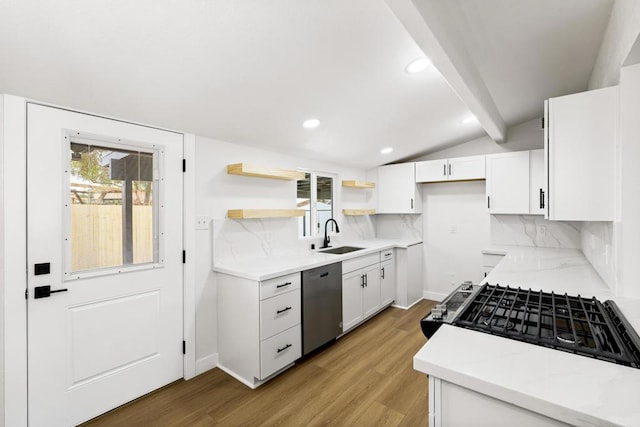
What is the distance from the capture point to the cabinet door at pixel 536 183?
344 centimetres

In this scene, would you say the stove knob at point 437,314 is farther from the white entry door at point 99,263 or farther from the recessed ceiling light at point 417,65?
the white entry door at point 99,263

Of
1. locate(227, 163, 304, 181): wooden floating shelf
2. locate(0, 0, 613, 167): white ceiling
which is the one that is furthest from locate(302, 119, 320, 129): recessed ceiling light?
locate(227, 163, 304, 181): wooden floating shelf

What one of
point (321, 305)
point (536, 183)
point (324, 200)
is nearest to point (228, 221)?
point (321, 305)

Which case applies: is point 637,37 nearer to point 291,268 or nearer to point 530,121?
point 291,268

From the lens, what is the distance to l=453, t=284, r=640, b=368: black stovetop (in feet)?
3.18

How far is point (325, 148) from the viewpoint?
348 centimetres

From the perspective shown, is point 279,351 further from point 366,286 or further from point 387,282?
point 387,282

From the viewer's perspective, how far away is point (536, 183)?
3.49m

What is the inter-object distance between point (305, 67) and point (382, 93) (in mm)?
825

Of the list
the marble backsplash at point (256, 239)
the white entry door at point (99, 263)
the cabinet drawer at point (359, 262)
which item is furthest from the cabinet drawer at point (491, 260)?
the white entry door at point (99, 263)

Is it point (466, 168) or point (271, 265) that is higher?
point (466, 168)

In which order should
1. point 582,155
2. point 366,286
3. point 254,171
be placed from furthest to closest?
1. point 366,286
2. point 254,171
3. point 582,155

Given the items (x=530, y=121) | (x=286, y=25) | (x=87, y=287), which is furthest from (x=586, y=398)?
(x=530, y=121)

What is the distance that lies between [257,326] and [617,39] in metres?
2.77
